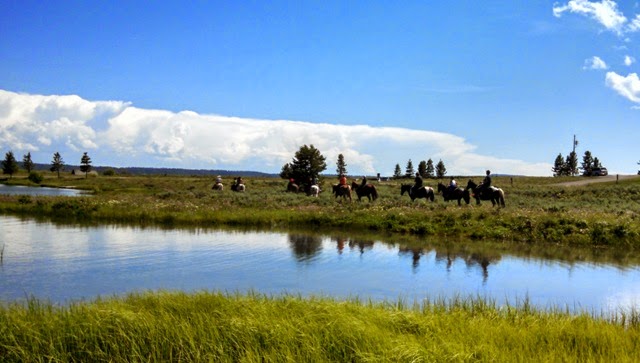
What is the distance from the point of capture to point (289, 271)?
17312mm

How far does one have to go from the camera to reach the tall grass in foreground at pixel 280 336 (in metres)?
7.78

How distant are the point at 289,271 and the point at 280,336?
29.9 feet

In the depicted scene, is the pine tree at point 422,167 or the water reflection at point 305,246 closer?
the water reflection at point 305,246

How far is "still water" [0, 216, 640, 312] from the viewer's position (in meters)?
14.2

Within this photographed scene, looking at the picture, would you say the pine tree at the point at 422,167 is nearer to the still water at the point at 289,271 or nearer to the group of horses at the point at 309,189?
the group of horses at the point at 309,189

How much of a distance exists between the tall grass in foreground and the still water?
3368 mm

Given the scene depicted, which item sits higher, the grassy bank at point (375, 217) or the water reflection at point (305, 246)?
the grassy bank at point (375, 217)

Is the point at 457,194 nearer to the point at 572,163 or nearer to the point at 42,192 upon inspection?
the point at 42,192

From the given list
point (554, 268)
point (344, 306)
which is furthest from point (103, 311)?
point (554, 268)

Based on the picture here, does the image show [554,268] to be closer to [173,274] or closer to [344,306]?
[344,306]

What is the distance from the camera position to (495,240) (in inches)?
1081

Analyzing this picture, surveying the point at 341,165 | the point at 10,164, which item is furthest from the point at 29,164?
the point at 341,165

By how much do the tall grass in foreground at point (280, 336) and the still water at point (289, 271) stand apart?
133 inches

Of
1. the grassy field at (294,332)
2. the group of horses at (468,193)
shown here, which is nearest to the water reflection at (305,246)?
the grassy field at (294,332)
